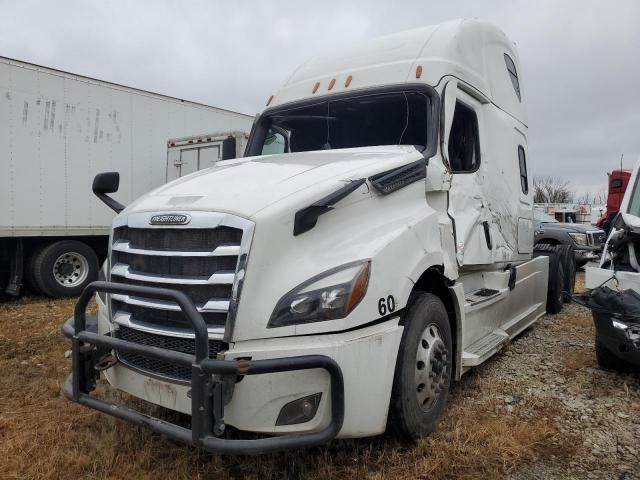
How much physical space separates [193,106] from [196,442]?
9.58 m

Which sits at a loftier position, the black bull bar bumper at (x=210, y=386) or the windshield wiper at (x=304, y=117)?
the windshield wiper at (x=304, y=117)

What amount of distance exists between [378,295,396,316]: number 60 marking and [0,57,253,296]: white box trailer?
224 inches

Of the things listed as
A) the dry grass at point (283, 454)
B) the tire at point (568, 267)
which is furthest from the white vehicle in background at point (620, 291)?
the tire at point (568, 267)

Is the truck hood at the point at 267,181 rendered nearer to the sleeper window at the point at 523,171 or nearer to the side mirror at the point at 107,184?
the side mirror at the point at 107,184

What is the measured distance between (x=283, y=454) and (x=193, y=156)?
25.2 ft

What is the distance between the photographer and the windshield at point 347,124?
4.14m

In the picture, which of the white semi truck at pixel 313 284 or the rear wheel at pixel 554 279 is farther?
the rear wheel at pixel 554 279

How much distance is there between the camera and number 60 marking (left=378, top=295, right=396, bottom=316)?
279 centimetres

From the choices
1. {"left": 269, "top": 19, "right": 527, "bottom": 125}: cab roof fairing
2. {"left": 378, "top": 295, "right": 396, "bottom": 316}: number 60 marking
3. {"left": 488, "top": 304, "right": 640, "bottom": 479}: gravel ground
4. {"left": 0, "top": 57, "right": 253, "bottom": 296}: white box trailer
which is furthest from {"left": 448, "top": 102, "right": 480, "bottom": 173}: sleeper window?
{"left": 0, "top": 57, "right": 253, "bottom": 296}: white box trailer

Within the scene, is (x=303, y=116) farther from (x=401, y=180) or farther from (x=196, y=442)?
(x=196, y=442)

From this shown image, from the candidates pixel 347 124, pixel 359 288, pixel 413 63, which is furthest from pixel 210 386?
pixel 413 63

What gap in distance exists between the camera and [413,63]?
14.0 ft

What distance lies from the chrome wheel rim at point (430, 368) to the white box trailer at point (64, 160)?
216 inches

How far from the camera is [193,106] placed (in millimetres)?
10906
